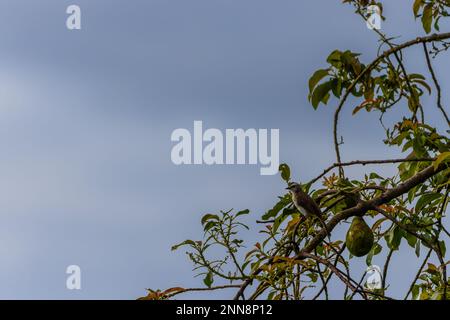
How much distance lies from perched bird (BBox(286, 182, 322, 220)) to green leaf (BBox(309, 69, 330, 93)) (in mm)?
479

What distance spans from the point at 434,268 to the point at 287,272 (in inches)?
34.3

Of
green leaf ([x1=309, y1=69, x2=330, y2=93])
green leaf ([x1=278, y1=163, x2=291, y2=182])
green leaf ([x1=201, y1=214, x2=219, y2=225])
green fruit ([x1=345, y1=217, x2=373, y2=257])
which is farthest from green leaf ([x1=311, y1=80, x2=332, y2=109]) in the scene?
green leaf ([x1=201, y1=214, x2=219, y2=225])

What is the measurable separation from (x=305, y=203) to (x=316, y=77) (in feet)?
1.96

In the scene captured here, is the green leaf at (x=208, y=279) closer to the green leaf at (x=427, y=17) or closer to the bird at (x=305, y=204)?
the bird at (x=305, y=204)

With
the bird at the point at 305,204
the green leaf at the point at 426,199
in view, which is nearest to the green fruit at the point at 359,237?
the bird at the point at 305,204

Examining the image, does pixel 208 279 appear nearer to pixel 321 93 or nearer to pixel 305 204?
pixel 305 204

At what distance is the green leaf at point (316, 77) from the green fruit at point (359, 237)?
2.07 feet

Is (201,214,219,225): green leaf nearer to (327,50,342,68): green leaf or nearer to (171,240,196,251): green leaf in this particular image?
(171,240,196,251): green leaf

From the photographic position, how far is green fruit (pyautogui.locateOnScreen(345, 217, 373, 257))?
12.4 ft

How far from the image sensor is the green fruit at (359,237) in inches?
149

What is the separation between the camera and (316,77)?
395 centimetres
